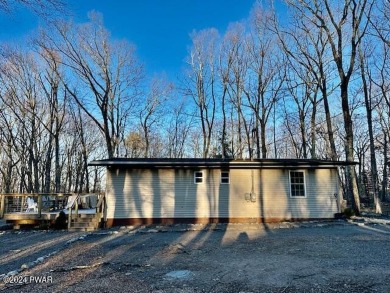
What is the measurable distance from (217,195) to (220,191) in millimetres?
222

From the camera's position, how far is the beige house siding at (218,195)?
39.5ft

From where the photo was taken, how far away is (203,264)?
5160 mm

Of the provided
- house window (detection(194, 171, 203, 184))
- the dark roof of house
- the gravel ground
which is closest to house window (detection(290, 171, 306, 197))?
the dark roof of house

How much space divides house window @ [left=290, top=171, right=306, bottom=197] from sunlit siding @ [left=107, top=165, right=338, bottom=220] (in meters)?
0.17

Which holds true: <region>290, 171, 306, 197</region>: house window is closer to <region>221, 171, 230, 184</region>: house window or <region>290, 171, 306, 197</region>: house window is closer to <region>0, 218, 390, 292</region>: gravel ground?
<region>221, 171, 230, 184</region>: house window

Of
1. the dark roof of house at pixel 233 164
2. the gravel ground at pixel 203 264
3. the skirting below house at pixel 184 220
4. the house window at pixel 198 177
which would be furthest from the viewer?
the house window at pixel 198 177

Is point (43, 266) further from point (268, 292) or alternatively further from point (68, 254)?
point (268, 292)

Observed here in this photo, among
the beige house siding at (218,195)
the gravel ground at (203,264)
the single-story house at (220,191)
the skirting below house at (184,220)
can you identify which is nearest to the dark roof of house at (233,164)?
the single-story house at (220,191)

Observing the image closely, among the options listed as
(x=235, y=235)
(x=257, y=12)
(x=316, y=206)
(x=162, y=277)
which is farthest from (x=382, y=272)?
(x=257, y=12)

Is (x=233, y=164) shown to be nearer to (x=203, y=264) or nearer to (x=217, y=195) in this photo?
(x=217, y=195)

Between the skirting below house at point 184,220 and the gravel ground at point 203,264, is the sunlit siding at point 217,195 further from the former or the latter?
the gravel ground at point 203,264

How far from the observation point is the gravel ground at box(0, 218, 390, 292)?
12.8 ft

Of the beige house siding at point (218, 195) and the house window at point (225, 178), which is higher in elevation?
the house window at point (225, 178)

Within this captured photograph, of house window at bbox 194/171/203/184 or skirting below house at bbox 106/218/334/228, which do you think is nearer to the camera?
skirting below house at bbox 106/218/334/228
